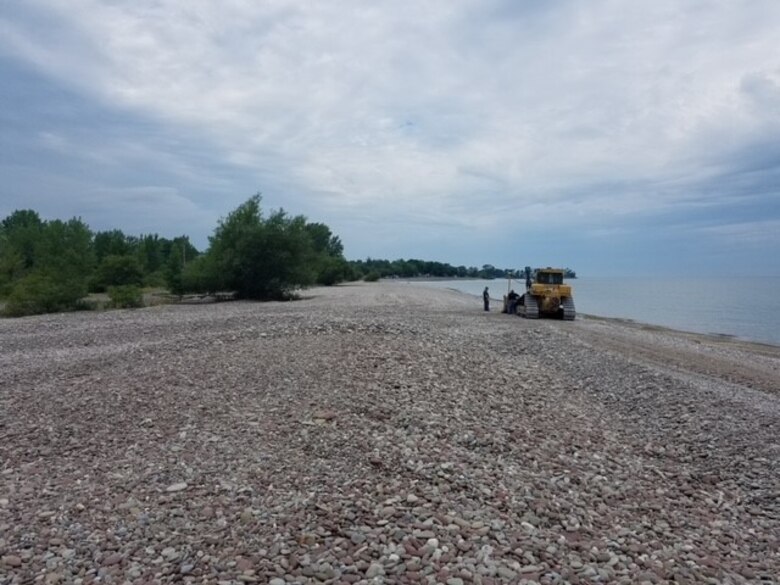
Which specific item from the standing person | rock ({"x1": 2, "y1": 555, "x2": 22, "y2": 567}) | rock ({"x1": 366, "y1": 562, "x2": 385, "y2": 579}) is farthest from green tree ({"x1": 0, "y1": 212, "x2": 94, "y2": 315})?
rock ({"x1": 366, "y1": 562, "x2": 385, "y2": 579})

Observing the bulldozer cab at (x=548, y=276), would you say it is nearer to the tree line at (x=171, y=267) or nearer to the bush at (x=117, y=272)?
the tree line at (x=171, y=267)

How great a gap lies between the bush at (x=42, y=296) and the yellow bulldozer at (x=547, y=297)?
24830 mm

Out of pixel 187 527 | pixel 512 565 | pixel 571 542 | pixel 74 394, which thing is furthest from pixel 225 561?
pixel 74 394

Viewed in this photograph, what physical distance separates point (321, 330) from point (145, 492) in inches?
401

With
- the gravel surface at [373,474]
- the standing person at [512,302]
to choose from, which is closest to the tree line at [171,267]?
the standing person at [512,302]

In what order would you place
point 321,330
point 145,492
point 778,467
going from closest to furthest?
point 145,492, point 778,467, point 321,330

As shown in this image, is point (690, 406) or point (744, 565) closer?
point (744, 565)

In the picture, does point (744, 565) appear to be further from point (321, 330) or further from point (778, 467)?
point (321, 330)

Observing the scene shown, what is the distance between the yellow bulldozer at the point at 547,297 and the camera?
30078 millimetres

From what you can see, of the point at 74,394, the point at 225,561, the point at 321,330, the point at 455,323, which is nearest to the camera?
the point at 225,561

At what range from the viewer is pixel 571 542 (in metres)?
5.33

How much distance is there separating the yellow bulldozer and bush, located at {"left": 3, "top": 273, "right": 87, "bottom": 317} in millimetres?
24830

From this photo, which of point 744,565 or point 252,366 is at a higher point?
point 252,366

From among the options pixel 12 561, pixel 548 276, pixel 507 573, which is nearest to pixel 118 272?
pixel 548 276
